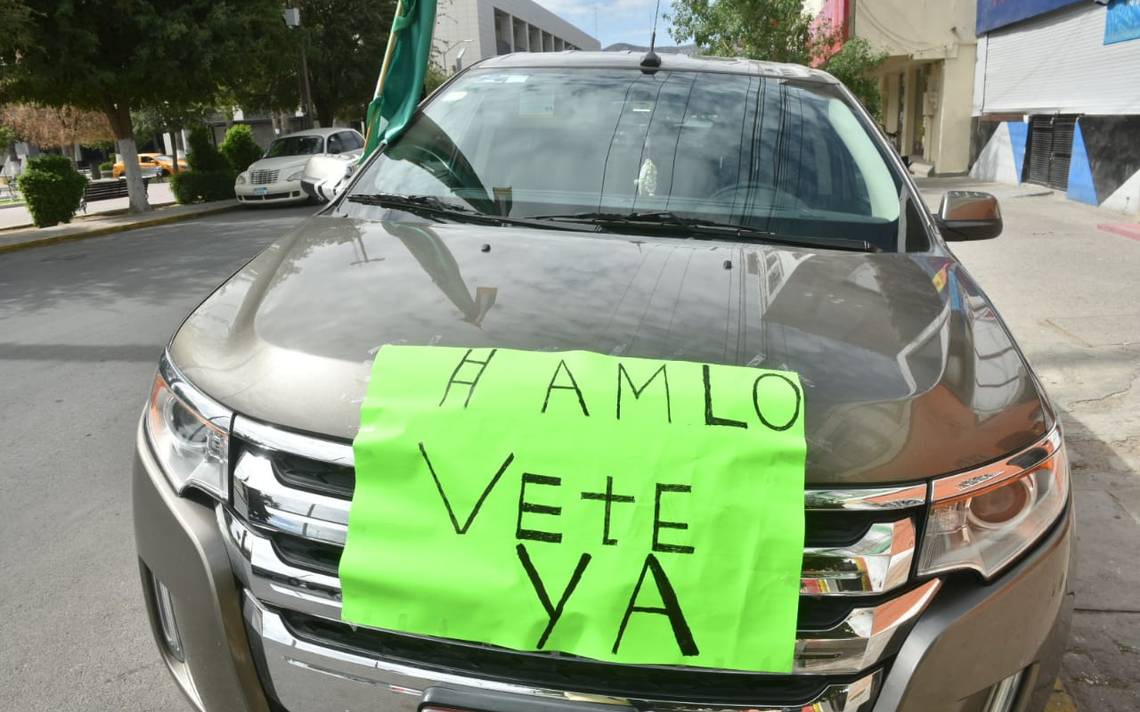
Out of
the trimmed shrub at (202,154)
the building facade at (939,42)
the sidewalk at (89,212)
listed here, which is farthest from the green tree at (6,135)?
the building facade at (939,42)

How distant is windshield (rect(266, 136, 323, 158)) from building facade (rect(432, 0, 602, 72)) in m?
27.1

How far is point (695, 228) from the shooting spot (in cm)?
258

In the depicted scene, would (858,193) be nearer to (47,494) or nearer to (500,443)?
(500,443)

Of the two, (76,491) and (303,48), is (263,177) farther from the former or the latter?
(76,491)

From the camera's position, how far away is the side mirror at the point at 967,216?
122 inches

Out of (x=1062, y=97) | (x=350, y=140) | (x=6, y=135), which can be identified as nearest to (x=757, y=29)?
(x=1062, y=97)

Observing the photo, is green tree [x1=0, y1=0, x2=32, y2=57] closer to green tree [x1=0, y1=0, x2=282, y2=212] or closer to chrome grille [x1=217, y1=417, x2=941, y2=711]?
green tree [x1=0, y1=0, x2=282, y2=212]

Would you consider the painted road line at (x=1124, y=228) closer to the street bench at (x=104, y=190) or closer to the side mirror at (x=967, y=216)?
the side mirror at (x=967, y=216)

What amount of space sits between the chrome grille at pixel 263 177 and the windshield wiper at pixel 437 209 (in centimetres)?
1741

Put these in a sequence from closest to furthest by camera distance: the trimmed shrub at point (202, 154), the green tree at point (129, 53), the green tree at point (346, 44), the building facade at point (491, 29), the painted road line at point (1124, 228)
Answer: the painted road line at point (1124, 228)
the green tree at point (129, 53)
the trimmed shrub at point (202, 154)
the green tree at point (346, 44)
the building facade at point (491, 29)

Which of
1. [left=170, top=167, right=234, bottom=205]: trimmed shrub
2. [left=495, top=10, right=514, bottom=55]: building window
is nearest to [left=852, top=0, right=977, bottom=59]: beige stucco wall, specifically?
[left=170, top=167, right=234, bottom=205]: trimmed shrub

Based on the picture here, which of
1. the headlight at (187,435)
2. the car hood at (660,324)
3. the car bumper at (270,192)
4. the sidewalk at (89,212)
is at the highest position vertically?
the car hood at (660,324)

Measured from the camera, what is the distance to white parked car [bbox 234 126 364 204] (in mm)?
19047

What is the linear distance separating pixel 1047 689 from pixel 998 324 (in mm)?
841
